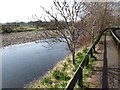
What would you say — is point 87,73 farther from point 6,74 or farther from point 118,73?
point 6,74

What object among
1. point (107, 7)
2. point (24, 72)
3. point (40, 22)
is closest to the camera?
point (40, 22)

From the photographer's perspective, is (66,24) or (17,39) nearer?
(66,24)

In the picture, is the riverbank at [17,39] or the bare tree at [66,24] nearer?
the bare tree at [66,24]

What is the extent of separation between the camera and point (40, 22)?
17609mm

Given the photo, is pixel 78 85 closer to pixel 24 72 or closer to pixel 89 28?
pixel 24 72

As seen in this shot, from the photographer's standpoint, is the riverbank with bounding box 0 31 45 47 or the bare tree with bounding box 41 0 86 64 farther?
the riverbank with bounding box 0 31 45 47

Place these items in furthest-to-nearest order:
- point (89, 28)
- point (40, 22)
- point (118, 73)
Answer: point (89, 28) < point (40, 22) < point (118, 73)

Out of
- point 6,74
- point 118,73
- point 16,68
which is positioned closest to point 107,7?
point 16,68

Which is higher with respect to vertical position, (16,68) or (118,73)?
(118,73)

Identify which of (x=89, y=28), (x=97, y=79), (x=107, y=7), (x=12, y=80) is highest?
(x=107, y=7)

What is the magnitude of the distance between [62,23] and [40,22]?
4.84ft

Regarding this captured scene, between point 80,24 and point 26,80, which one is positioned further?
point 80,24

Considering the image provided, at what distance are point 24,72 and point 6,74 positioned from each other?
4.73 ft

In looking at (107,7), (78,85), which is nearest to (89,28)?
(107,7)
